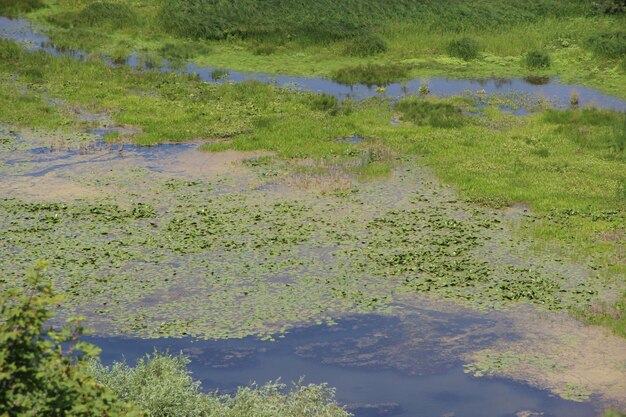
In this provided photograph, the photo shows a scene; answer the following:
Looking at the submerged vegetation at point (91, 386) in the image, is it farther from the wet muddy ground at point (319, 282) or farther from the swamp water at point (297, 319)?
the wet muddy ground at point (319, 282)

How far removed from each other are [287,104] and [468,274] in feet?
47.2

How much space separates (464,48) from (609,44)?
5.62 metres

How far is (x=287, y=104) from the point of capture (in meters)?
32.8

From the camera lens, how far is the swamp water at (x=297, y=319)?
51.3ft

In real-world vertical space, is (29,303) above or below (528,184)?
above

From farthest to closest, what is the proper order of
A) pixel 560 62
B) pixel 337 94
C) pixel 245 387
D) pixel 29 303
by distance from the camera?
pixel 560 62 → pixel 337 94 → pixel 245 387 → pixel 29 303

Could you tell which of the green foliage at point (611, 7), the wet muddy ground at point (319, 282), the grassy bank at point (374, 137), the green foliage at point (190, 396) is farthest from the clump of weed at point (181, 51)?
the green foliage at point (190, 396)

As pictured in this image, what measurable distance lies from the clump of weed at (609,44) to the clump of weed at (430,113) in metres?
9.84

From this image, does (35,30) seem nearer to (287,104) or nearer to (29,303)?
(287,104)

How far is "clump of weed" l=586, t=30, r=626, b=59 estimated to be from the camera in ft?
128

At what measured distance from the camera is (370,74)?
3750 centimetres

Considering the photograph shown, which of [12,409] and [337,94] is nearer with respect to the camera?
[12,409]

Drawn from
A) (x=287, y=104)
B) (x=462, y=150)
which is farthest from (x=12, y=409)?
(x=287, y=104)

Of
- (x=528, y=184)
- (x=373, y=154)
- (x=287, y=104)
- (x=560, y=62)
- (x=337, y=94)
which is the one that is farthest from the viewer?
(x=560, y=62)
